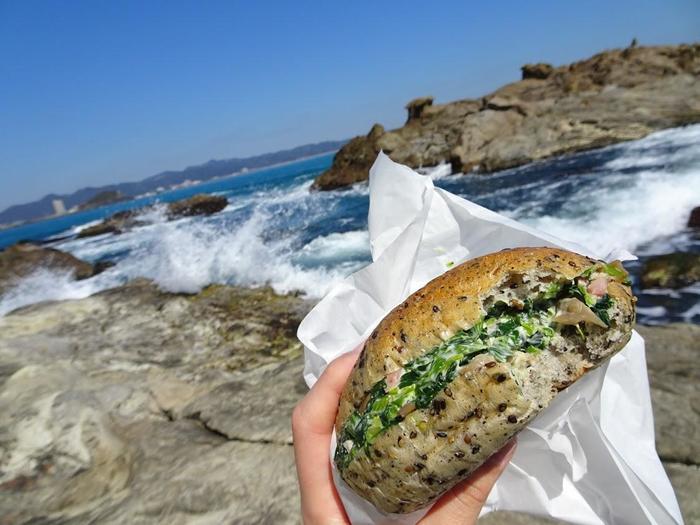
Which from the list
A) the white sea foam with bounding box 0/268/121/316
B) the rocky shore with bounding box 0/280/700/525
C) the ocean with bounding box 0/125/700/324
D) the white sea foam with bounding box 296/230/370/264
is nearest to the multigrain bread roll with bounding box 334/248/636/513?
the rocky shore with bounding box 0/280/700/525

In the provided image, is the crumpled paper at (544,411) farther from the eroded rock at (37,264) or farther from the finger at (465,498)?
the eroded rock at (37,264)

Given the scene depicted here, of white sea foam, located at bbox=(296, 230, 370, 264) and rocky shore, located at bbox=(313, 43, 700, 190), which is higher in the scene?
rocky shore, located at bbox=(313, 43, 700, 190)

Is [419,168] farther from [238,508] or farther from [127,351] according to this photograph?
[238,508]

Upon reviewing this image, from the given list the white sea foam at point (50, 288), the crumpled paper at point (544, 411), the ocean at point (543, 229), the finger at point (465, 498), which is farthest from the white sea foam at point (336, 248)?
the finger at point (465, 498)

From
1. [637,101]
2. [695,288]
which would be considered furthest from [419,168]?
[695,288]

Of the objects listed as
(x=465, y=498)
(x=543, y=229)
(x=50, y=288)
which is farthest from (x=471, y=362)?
(x=50, y=288)

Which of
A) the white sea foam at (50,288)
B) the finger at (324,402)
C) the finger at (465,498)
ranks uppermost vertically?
the finger at (324,402)

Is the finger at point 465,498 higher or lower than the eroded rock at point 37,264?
higher

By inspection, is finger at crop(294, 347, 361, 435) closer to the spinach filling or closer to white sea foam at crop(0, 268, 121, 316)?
the spinach filling
